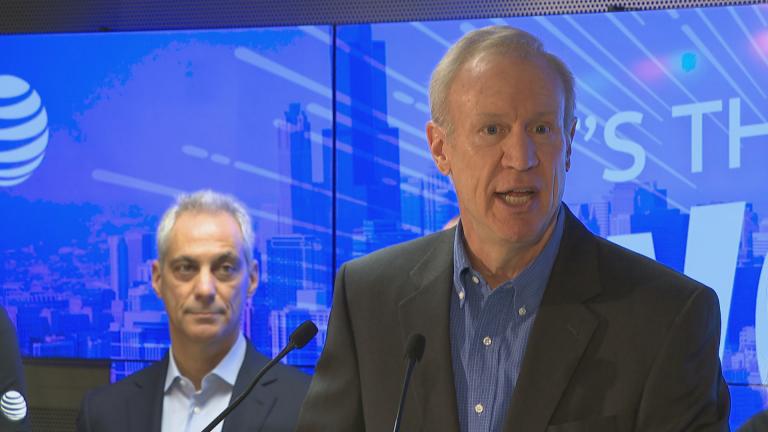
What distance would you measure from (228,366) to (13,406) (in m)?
0.79

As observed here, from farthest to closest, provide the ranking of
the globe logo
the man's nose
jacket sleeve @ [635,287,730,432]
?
the globe logo → the man's nose → jacket sleeve @ [635,287,730,432]

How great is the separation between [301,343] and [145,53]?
2.13 meters

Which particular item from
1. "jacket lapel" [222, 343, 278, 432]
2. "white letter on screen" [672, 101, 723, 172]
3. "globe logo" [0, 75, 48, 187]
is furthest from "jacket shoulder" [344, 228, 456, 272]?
"globe logo" [0, 75, 48, 187]

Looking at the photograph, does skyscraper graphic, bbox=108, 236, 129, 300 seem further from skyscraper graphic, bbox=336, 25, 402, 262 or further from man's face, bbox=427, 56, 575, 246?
man's face, bbox=427, 56, 575, 246

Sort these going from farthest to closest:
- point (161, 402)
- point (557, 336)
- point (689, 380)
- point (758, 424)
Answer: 1. point (161, 402)
2. point (557, 336)
3. point (689, 380)
4. point (758, 424)

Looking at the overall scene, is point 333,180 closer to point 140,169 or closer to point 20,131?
point 140,169

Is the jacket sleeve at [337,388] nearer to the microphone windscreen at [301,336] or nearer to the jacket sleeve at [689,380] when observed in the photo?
→ the microphone windscreen at [301,336]

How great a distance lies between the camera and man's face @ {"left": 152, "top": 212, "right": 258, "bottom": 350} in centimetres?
318

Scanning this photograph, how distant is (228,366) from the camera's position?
125 inches

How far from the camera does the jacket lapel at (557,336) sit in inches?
67.3

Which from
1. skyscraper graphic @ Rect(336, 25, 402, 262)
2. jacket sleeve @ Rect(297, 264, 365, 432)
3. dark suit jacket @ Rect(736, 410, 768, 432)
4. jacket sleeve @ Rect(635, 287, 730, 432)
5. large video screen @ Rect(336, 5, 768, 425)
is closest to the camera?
dark suit jacket @ Rect(736, 410, 768, 432)

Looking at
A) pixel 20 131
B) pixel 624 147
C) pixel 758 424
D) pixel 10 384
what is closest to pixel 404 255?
pixel 758 424

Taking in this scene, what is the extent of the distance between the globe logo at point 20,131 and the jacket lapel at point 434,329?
2298mm

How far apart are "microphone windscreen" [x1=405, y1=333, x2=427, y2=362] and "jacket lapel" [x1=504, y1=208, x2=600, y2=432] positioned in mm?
175
